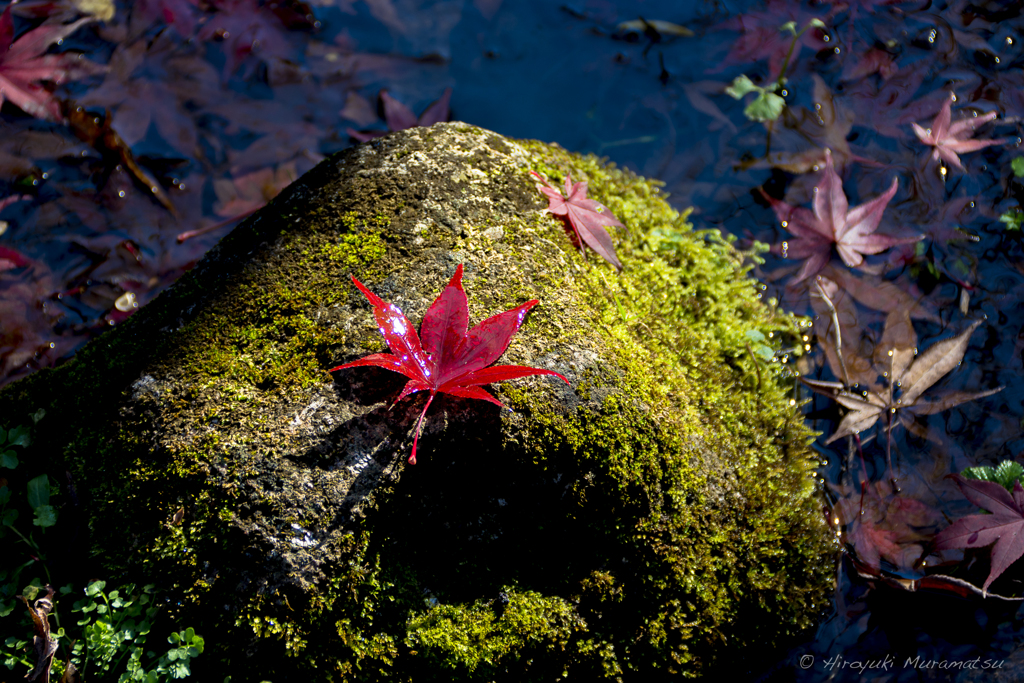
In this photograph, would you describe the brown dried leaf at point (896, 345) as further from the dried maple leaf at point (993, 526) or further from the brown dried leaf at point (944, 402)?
the dried maple leaf at point (993, 526)

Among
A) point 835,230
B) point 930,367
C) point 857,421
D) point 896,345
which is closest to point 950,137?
point 835,230

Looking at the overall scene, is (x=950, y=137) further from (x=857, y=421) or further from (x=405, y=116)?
(x=405, y=116)

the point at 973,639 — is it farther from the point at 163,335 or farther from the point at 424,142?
the point at 163,335

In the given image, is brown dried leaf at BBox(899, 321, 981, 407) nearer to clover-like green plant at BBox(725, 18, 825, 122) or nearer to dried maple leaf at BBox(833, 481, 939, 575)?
dried maple leaf at BBox(833, 481, 939, 575)

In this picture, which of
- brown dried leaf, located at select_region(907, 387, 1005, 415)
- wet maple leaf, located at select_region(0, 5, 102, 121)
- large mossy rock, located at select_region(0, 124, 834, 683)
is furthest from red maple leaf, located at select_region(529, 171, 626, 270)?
wet maple leaf, located at select_region(0, 5, 102, 121)

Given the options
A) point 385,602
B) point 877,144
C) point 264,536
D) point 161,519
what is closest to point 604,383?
point 385,602

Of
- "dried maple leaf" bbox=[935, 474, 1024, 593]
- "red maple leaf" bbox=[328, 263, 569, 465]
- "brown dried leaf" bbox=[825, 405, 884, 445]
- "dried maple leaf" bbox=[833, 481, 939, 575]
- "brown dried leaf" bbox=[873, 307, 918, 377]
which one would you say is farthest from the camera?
"brown dried leaf" bbox=[873, 307, 918, 377]
